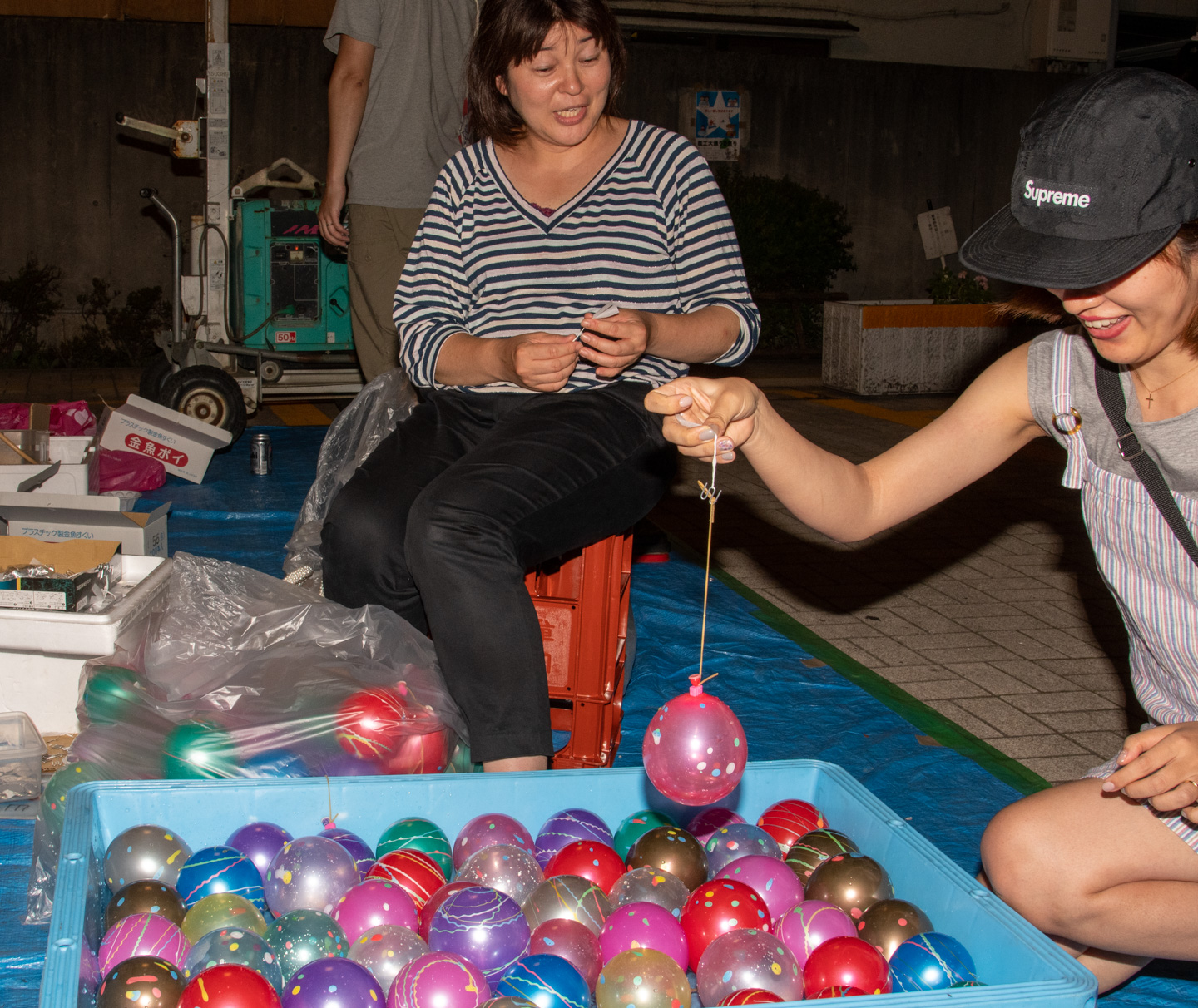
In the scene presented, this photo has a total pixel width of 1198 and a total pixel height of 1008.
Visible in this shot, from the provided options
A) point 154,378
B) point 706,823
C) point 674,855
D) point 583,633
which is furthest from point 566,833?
point 154,378

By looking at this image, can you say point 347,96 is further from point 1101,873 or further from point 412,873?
point 1101,873

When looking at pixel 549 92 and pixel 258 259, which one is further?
pixel 258 259

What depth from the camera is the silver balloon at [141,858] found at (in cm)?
175

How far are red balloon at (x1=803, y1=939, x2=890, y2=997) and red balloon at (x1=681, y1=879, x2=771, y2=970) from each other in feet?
0.36

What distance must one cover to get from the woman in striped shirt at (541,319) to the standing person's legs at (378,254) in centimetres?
146

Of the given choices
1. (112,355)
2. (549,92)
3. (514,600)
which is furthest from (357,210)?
(112,355)

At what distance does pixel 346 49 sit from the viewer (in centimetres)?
396

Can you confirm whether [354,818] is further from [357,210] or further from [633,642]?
[357,210]

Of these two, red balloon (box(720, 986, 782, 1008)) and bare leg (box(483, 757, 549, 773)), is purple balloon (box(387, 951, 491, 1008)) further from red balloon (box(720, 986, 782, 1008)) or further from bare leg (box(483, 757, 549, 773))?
bare leg (box(483, 757, 549, 773))

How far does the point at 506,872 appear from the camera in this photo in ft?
5.85

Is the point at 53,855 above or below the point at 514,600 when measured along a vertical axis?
below

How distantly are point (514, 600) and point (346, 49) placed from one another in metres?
2.70

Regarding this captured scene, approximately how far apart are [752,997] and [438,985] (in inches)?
16.3

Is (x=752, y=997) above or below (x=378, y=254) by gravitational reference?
below
